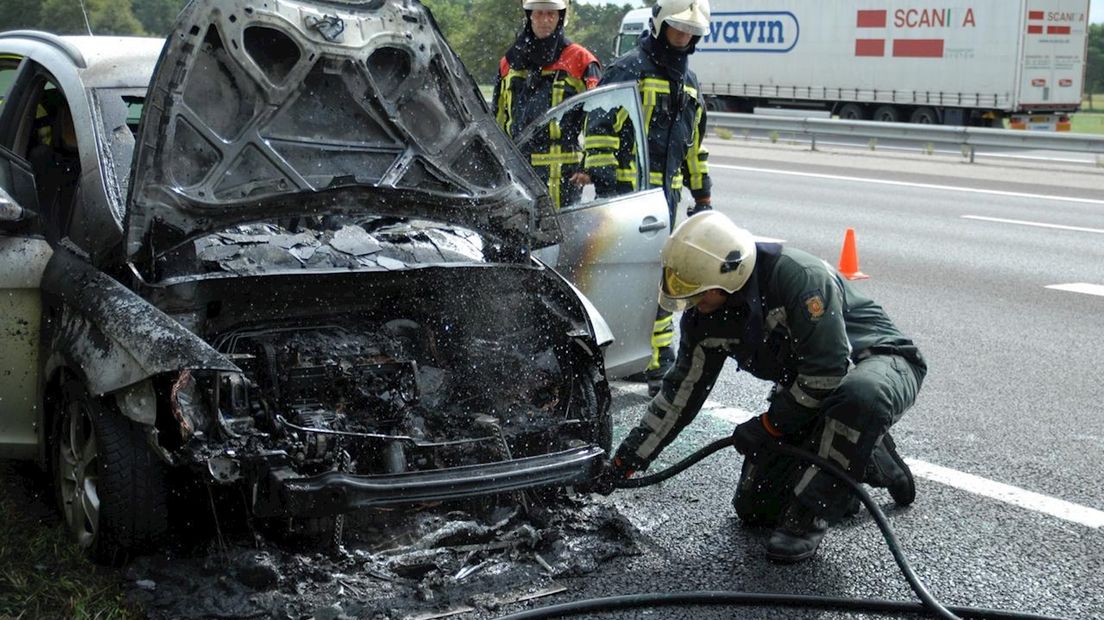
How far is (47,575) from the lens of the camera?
13.2ft

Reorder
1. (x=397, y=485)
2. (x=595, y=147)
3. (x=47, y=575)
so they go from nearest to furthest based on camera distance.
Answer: (x=397, y=485)
(x=47, y=575)
(x=595, y=147)

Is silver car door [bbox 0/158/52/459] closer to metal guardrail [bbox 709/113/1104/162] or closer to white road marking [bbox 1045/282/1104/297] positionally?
white road marking [bbox 1045/282/1104/297]

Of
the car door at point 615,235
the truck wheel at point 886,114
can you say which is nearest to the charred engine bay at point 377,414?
the car door at point 615,235

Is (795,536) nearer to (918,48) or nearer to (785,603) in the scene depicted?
(785,603)

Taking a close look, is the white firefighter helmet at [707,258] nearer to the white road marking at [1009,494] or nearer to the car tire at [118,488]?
the white road marking at [1009,494]

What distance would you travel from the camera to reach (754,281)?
168 inches

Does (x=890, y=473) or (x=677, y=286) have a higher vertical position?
(x=677, y=286)

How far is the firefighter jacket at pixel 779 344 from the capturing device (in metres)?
4.20

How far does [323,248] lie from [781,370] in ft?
5.51

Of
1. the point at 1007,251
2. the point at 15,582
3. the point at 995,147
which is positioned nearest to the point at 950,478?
the point at 15,582

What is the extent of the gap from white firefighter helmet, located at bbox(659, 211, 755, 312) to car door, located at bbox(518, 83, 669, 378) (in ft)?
4.47

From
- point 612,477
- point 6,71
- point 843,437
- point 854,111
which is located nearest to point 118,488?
point 612,477

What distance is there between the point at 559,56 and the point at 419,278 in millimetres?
3069

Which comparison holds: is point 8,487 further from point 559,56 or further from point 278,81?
point 559,56
